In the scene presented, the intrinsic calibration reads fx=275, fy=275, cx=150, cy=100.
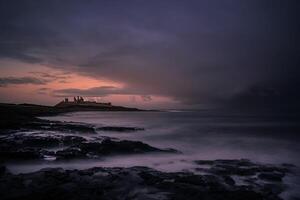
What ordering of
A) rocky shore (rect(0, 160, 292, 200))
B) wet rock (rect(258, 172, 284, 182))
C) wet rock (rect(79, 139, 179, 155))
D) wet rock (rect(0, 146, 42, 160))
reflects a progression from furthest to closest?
wet rock (rect(79, 139, 179, 155)) < wet rock (rect(0, 146, 42, 160)) < wet rock (rect(258, 172, 284, 182)) < rocky shore (rect(0, 160, 292, 200))

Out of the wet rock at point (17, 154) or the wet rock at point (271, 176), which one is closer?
the wet rock at point (271, 176)

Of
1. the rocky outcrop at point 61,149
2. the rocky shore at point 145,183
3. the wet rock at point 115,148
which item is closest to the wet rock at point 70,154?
the rocky outcrop at point 61,149

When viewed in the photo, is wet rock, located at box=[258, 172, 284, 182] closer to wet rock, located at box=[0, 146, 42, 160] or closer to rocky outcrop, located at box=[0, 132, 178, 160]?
rocky outcrop, located at box=[0, 132, 178, 160]

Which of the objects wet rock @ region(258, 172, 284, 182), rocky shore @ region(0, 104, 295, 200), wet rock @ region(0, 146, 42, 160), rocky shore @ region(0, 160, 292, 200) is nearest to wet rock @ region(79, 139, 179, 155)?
wet rock @ region(0, 146, 42, 160)

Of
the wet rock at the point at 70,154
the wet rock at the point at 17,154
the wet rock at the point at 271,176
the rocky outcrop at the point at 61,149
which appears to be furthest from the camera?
the wet rock at the point at 70,154

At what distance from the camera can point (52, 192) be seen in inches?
383

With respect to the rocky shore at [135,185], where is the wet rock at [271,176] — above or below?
below

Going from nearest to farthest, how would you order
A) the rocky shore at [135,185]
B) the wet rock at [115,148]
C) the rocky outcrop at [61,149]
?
the rocky shore at [135,185], the rocky outcrop at [61,149], the wet rock at [115,148]

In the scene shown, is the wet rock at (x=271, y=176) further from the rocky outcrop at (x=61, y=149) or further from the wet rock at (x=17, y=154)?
the wet rock at (x=17, y=154)

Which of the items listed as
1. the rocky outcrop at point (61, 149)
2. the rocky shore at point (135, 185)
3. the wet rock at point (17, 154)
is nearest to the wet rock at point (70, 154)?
the rocky outcrop at point (61, 149)

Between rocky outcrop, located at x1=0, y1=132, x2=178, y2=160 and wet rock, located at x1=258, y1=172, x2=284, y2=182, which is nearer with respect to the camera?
wet rock, located at x1=258, y1=172, x2=284, y2=182

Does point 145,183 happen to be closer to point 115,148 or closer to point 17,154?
point 115,148

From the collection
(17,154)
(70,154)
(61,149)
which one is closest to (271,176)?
(70,154)

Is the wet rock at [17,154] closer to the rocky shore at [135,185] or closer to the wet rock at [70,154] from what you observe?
the wet rock at [70,154]
